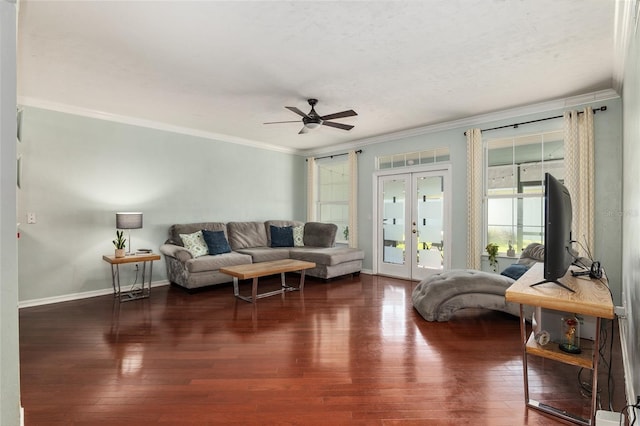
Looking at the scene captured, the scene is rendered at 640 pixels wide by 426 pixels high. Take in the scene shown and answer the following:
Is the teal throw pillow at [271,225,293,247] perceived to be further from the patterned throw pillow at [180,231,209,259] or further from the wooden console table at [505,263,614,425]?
the wooden console table at [505,263,614,425]

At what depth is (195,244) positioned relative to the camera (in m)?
5.21

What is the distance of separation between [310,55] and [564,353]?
305 cm

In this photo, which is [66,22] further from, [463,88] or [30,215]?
[463,88]

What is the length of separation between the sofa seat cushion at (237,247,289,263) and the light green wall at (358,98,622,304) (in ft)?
5.57

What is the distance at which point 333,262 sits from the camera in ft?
18.4

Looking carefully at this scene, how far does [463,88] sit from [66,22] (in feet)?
13.2

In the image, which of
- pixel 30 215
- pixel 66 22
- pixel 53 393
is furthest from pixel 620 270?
pixel 30 215

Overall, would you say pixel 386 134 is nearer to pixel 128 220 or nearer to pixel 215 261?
pixel 215 261

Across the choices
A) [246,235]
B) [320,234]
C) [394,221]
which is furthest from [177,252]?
[394,221]

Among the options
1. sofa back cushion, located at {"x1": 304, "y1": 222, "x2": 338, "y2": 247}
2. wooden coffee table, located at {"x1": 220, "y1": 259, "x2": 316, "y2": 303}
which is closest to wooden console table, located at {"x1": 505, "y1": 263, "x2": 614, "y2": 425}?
wooden coffee table, located at {"x1": 220, "y1": 259, "x2": 316, "y2": 303}

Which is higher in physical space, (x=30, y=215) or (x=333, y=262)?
(x=30, y=215)

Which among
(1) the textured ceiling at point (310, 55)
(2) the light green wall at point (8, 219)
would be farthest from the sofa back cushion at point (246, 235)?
(2) the light green wall at point (8, 219)

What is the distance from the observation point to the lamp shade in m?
4.51

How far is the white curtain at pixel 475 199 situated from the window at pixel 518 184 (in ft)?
0.49
